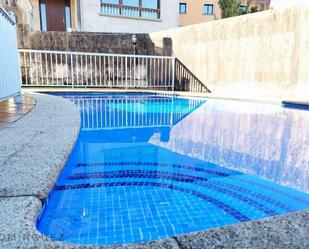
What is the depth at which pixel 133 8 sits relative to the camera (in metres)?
14.9

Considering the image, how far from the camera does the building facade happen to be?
74.7ft

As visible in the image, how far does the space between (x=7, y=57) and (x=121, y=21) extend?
12.1 metres

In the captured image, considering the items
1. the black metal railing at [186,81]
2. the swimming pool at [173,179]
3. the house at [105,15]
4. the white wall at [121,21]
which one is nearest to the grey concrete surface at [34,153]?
the swimming pool at [173,179]

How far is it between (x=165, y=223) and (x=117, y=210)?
0.32m

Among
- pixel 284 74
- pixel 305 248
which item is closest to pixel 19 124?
pixel 305 248

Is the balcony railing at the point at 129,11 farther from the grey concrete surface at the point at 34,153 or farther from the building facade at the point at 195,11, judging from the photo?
the grey concrete surface at the point at 34,153

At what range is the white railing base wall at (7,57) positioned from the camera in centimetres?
312

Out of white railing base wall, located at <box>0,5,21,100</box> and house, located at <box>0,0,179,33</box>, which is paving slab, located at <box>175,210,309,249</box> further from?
house, located at <box>0,0,179,33</box>

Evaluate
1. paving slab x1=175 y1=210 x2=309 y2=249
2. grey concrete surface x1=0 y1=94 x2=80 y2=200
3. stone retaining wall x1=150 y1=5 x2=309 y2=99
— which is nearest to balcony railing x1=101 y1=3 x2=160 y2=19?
stone retaining wall x1=150 y1=5 x2=309 y2=99

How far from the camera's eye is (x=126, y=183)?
6.73ft

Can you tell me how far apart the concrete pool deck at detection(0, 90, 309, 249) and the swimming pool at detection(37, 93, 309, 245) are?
150 millimetres

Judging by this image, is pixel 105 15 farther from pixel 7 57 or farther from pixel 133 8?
pixel 7 57

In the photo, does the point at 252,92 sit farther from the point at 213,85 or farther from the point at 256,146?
the point at 256,146

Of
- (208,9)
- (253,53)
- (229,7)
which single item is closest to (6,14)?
(253,53)
